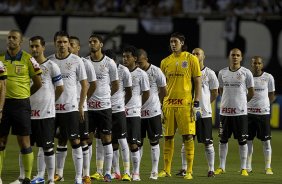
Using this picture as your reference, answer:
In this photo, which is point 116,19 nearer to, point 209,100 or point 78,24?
point 78,24

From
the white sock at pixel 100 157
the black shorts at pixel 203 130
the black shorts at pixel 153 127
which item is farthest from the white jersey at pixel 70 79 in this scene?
the black shorts at pixel 203 130

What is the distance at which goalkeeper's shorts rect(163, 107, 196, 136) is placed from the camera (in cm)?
1530

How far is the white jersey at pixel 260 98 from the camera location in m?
17.6

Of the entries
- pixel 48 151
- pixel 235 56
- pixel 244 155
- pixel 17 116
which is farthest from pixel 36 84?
pixel 244 155

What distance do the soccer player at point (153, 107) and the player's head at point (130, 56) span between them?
19 cm

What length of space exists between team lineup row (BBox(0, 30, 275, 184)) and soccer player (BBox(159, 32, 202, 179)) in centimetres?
2

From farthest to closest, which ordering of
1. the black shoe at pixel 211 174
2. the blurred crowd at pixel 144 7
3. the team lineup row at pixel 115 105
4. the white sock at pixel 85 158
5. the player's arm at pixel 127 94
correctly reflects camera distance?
the blurred crowd at pixel 144 7, the black shoe at pixel 211 174, the player's arm at pixel 127 94, the white sock at pixel 85 158, the team lineup row at pixel 115 105

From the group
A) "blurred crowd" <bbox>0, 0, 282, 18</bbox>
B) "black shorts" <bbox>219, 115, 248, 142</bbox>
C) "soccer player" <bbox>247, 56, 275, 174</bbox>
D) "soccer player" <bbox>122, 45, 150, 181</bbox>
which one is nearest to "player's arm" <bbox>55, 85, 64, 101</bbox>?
"soccer player" <bbox>122, 45, 150, 181</bbox>

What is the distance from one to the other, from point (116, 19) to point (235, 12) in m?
3.87

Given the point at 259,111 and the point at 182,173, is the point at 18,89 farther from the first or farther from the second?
the point at 259,111

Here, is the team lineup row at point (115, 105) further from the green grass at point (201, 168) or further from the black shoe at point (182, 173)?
the green grass at point (201, 168)

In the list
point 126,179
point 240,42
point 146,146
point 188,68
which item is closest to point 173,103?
point 188,68

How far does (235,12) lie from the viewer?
30.3 metres

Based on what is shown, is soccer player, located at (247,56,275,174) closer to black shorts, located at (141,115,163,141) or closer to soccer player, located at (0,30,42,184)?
black shorts, located at (141,115,163,141)
